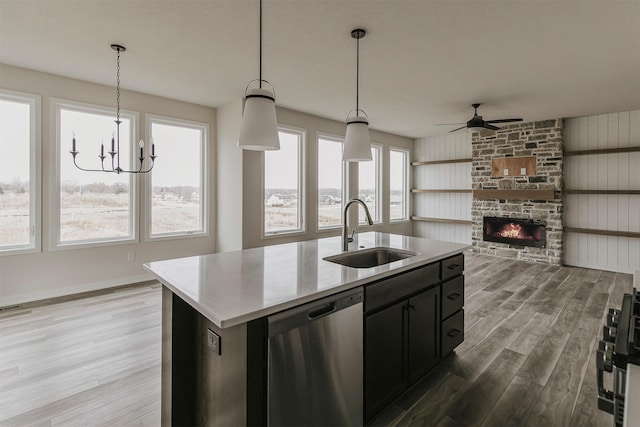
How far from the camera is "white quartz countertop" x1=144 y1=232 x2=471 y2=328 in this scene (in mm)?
1279

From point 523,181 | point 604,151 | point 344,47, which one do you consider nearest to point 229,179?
point 344,47

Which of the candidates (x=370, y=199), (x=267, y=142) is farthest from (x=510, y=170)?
(x=267, y=142)

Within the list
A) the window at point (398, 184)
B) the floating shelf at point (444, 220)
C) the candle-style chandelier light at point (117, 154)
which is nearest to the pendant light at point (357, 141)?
the candle-style chandelier light at point (117, 154)

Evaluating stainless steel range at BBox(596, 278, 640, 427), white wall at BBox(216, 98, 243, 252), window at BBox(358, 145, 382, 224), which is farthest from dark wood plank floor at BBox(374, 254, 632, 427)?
white wall at BBox(216, 98, 243, 252)

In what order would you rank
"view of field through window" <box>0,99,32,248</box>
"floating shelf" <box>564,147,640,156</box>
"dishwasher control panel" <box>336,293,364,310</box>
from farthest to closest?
"floating shelf" <box>564,147,640,156</box>, "view of field through window" <box>0,99,32,248</box>, "dishwasher control panel" <box>336,293,364,310</box>

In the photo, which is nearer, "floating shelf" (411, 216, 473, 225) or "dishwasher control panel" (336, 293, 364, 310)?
"dishwasher control panel" (336, 293, 364, 310)

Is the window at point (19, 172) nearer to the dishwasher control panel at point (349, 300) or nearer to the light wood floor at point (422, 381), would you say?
the light wood floor at point (422, 381)

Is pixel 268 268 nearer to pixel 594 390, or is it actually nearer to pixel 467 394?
pixel 467 394

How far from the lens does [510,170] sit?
6.48 meters

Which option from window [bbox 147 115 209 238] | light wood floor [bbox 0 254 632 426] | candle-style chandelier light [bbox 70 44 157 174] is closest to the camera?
light wood floor [bbox 0 254 632 426]

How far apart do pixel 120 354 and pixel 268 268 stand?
1763mm

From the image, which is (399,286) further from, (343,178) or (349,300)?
(343,178)

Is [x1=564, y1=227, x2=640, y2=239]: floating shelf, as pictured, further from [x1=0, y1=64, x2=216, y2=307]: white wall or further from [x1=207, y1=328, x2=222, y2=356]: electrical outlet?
[x1=0, y1=64, x2=216, y2=307]: white wall

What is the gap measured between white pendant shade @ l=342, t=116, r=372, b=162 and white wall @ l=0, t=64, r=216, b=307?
11.5ft
